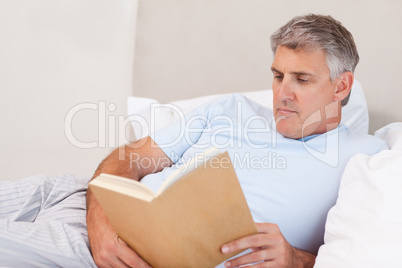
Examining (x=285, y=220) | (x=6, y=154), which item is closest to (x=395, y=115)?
(x=285, y=220)

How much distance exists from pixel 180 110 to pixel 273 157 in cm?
56

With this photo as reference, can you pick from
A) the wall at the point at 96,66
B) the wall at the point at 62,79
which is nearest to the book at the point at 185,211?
the wall at the point at 96,66

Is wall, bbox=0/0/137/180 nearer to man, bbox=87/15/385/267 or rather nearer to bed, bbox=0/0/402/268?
bed, bbox=0/0/402/268

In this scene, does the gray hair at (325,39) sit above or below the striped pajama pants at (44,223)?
above

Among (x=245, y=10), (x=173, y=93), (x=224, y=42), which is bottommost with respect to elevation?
(x=173, y=93)

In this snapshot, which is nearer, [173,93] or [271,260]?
[271,260]

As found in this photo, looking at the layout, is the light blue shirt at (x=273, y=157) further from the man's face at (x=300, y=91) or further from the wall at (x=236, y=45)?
the wall at (x=236, y=45)

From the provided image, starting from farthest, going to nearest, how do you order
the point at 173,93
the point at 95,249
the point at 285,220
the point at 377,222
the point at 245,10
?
the point at 173,93, the point at 245,10, the point at 285,220, the point at 95,249, the point at 377,222

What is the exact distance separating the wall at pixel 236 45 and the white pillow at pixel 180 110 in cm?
10

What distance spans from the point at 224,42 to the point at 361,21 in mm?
536

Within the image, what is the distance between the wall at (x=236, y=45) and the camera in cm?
169

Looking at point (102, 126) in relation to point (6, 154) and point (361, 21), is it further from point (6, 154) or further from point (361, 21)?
point (361, 21)

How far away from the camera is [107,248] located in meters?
1.09

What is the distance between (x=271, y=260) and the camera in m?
1.05
